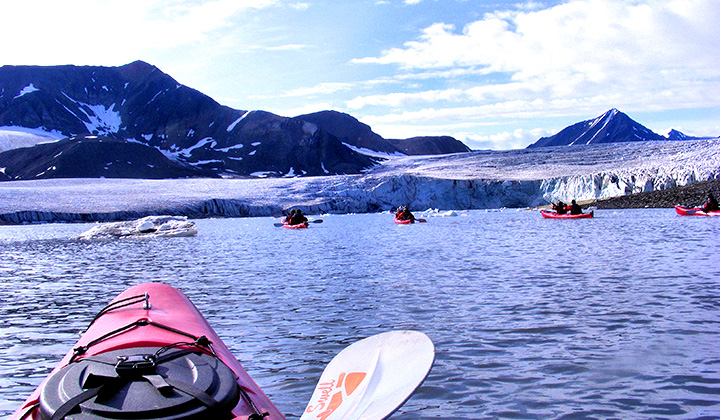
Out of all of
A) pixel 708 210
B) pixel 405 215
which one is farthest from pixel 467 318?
pixel 708 210

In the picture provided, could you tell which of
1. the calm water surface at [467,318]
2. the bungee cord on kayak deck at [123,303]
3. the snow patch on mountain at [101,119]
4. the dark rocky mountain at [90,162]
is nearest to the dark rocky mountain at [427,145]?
the snow patch on mountain at [101,119]

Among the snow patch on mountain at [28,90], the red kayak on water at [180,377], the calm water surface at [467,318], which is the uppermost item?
the snow patch on mountain at [28,90]

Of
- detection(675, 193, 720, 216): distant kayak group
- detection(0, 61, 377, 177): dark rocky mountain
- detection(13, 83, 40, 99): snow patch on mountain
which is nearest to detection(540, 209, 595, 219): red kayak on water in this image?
detection(675, 193, 720, 216): distant kayak group

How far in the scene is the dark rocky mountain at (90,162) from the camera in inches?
3494

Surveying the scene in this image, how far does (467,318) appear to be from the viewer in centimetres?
722

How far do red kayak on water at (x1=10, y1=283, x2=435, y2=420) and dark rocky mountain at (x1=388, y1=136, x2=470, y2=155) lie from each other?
18159 centimetres

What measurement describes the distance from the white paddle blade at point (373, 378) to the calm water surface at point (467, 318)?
0.67 meters

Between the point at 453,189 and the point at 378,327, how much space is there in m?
48.8

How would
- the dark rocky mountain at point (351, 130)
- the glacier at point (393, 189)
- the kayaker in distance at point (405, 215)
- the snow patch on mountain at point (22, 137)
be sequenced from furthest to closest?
the dark rocky mountain at point (351, 130) < the snow patch on mountain at point (22, 137) < the glacier at point (393, 189) < the kayaker in distance at point (405, 215)

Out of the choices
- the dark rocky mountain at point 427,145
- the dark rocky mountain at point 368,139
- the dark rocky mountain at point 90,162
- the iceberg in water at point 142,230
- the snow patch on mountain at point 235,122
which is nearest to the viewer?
the iceberg in water at point 142,230

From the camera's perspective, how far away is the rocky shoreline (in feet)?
134

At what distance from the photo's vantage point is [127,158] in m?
95.9

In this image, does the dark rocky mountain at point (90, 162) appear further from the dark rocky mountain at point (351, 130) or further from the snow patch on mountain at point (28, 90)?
the dark rocky mountain at point (351, 130)

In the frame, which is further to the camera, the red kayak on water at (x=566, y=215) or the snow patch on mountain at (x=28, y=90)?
the snow patch on mountain at (x=28, y=90)
